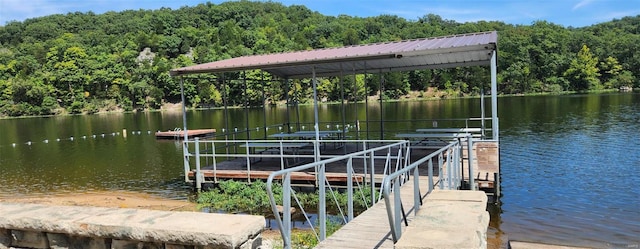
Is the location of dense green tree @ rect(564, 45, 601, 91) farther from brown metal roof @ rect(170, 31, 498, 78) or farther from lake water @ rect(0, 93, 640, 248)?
brown metal roof @ rect(170, 31, 498, 78)

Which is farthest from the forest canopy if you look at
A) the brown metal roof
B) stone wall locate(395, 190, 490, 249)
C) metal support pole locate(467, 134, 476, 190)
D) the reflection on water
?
stone wall locate(395, 190, 490, 249)

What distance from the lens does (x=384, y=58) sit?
10070 mm

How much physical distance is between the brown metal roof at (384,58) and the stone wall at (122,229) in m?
6.99

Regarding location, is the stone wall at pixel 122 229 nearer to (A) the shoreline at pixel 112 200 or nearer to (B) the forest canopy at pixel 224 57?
(A) the shoreline at pixel 112 200

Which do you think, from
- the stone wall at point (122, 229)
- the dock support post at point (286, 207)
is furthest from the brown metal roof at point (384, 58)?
the stone wall at point (122, 229)

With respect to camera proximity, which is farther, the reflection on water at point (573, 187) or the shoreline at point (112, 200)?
the shoreline at point (112, 200)

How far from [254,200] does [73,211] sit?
6957mm

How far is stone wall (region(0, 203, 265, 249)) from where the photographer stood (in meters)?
3.32

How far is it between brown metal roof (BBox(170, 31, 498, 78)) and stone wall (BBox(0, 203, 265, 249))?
6987mm

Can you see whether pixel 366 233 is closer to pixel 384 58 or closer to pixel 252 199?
pixel 384 58

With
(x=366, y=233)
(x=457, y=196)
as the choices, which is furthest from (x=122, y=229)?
(x=457, y=196)

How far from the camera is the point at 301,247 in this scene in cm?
728

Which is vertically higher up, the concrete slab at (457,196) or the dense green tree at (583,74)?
the dense green tree at (583,74)

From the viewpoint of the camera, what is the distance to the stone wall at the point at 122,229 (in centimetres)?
332
